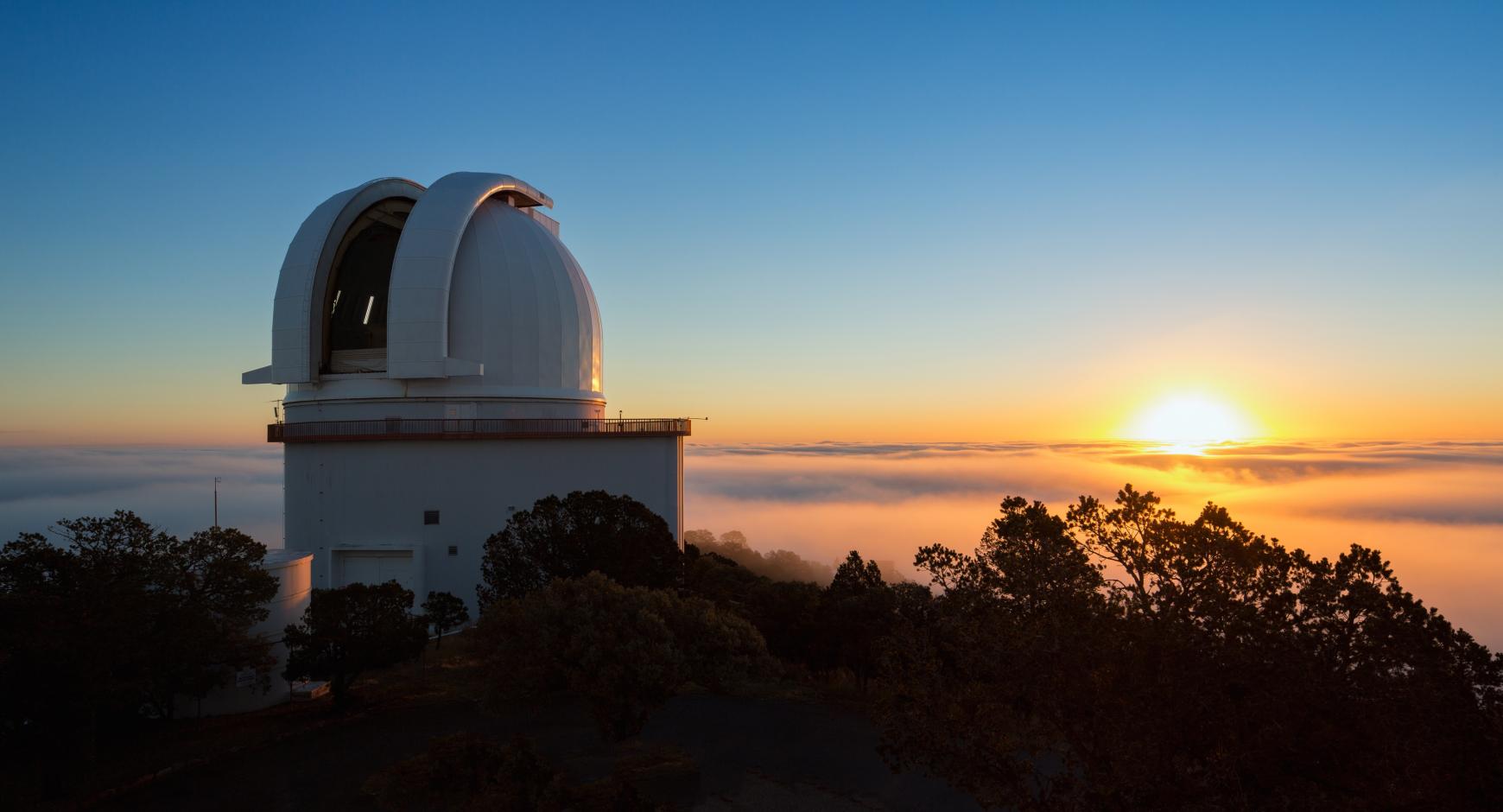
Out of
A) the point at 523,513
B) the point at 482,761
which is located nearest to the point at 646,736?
the point at 482,761

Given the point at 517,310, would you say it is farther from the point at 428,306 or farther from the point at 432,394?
the point at 432,394

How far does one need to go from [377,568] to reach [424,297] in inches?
277

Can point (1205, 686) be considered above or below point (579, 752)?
above

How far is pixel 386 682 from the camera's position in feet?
51.5

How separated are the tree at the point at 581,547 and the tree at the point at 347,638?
1903 mm

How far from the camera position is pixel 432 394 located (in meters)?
21.5

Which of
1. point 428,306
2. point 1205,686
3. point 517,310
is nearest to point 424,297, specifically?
point 428,306

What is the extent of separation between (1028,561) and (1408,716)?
2.89m

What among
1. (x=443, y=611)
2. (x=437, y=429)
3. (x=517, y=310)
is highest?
(x=517, y=310)

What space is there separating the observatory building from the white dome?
47 mm

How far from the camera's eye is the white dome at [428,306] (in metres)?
21.0

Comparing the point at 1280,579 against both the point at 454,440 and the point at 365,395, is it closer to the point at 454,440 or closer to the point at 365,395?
the point at 454,440

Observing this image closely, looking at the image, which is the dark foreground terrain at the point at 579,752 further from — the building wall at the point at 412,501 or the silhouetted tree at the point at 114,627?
the building wall at the point at 412,501

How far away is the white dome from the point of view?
68.8 ft
